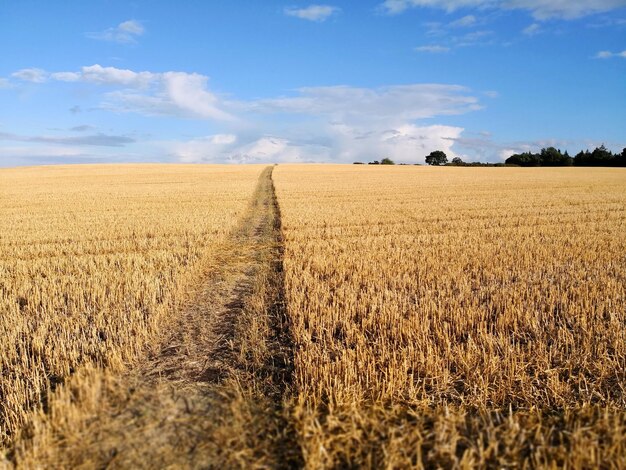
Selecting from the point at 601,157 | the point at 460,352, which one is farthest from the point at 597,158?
the point at 460,352

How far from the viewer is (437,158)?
388ft

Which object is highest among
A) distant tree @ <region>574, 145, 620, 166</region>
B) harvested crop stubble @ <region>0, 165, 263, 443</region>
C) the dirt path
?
distant tree @ <region>574, 145, 620, 166</region>

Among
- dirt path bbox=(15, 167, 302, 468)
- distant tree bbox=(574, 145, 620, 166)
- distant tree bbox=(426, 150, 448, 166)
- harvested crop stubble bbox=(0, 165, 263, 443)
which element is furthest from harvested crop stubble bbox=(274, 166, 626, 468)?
distant tree bbox=(426, 150, 448, 166)

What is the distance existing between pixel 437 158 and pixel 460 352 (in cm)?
12140

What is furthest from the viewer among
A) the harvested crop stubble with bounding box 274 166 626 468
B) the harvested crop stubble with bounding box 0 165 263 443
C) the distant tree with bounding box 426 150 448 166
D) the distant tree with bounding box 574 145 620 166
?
the distant tree with bounding box 426 150 448 166

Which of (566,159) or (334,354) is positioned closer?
(334,354)

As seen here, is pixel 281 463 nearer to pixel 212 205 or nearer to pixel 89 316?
pixel 89 316

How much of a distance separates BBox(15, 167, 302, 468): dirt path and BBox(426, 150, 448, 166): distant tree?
4698 inches

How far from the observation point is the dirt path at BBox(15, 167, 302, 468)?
10.0 feet

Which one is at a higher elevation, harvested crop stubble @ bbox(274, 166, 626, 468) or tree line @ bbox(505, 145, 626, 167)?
tree line @ bbox(505, 145, 626, 167)

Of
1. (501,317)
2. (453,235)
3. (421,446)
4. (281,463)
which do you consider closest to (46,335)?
(281,463)

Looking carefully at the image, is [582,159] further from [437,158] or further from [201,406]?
[201,406]

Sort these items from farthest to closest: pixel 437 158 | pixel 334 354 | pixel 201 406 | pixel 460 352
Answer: pixel 437 158 → pixel 334 354 → pixel 460 352 → pixel 201 406

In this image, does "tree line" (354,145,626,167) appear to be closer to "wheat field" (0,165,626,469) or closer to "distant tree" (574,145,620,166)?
"distant tree" (574,145,620,166)
